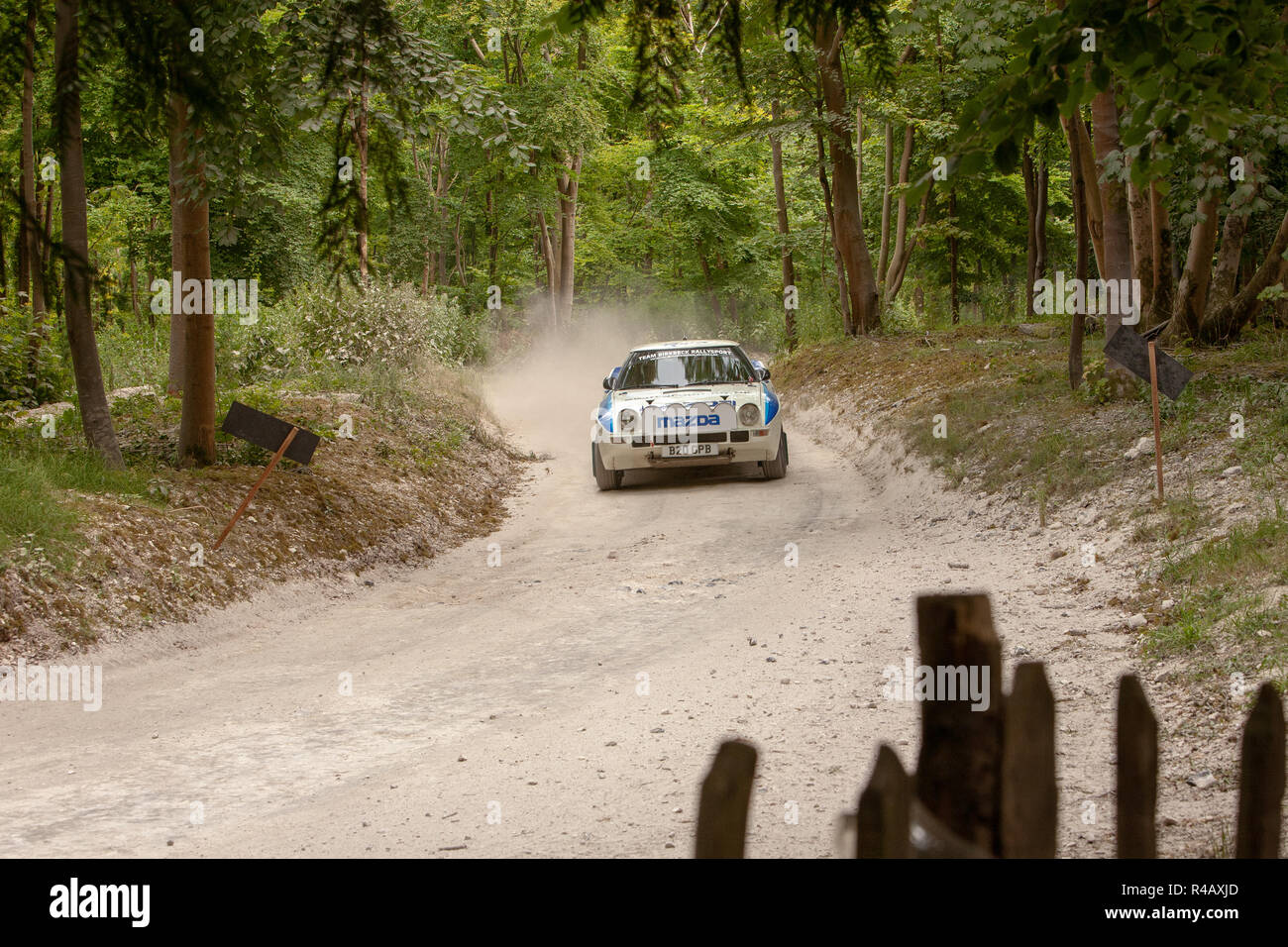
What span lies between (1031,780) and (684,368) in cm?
1287

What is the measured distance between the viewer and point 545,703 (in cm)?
606

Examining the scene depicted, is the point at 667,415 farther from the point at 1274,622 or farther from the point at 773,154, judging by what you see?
the point at 773,154

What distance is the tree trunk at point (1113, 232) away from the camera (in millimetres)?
11508

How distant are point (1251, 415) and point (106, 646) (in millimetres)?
10027

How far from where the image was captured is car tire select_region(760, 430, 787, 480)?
45.3 ft

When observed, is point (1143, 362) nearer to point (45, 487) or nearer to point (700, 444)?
point (700, 444)

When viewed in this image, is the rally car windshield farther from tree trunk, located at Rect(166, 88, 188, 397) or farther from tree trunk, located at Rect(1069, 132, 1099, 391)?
tree trunk, located at Rect(166, 88, 188, 397)

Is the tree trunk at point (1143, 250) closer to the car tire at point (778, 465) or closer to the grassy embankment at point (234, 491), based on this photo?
the car tire at point (778, 465)

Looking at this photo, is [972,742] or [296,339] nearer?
[972,742]

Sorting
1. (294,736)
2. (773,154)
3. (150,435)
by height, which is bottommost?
(294,736)

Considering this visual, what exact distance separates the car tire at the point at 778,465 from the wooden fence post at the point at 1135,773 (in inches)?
463

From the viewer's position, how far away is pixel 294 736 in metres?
5.62

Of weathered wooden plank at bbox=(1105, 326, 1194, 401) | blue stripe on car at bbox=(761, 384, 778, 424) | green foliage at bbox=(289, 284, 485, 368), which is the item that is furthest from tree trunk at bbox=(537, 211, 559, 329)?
weathered wooden plank at bbox=(1105, 326, 1194, 401)
